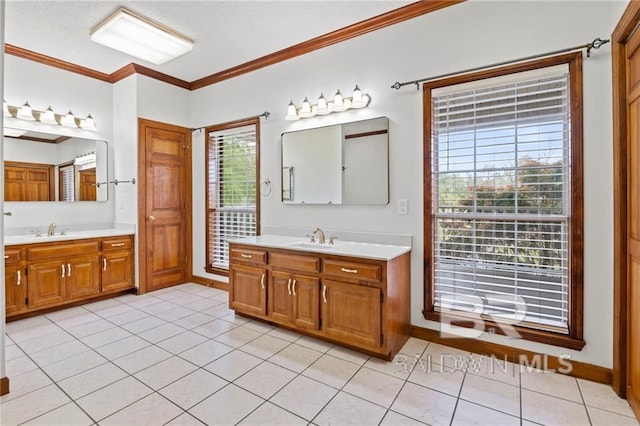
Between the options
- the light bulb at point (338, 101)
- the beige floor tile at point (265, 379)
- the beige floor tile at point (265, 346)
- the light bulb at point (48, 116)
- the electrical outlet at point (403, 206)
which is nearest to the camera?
the beige floor tile at point (265, 379)

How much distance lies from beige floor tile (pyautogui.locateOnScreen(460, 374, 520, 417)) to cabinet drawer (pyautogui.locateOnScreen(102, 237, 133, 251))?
3.96 metres

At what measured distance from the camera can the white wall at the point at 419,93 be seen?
2.15 metres

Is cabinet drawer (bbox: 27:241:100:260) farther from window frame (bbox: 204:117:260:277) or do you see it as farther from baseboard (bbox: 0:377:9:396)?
baseboard (bbox: 0:377:9:396)

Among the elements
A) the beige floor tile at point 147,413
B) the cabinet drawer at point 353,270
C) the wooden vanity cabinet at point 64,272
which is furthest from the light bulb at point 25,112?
the cabinet drawer at point 353,270

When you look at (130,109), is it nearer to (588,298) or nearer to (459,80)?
(459,80)

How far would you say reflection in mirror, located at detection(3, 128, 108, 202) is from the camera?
3.57 m

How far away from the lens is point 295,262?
2.87m

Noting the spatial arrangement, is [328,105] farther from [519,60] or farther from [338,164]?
[519,60]

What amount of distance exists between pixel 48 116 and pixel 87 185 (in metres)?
0.88

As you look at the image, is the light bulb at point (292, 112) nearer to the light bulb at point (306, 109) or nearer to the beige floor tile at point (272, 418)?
the light bulb at point (306, 109)

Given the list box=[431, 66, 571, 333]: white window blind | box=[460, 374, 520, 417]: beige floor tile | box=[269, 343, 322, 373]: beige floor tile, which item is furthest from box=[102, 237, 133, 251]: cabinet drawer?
box=[460, 374, 520, 417]: beige floor tile

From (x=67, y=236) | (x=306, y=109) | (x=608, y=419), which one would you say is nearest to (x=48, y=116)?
(x=67, y=236)

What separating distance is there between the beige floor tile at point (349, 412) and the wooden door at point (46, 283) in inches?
129

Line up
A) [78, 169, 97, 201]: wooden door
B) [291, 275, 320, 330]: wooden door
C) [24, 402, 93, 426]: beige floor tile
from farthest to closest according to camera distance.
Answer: [78, 169, 97, 201]: wooden door, [291, 275, 320, 330]: wooden door, [24, 402, 93, 426]: beige floor tile
